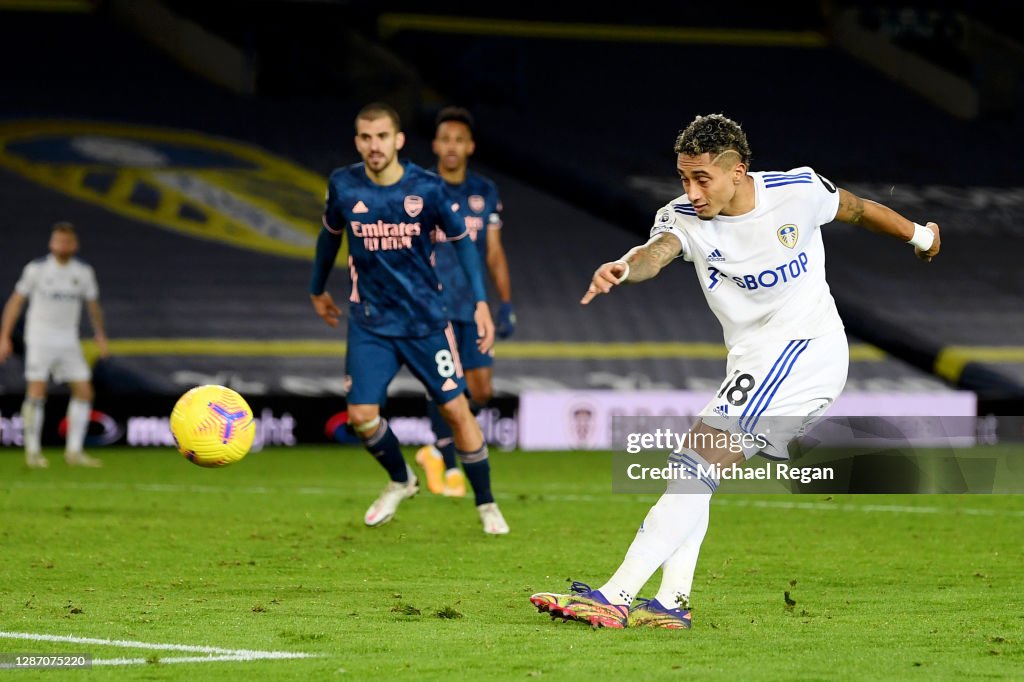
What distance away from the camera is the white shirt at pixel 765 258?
6.27 meters

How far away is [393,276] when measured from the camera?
370 inches

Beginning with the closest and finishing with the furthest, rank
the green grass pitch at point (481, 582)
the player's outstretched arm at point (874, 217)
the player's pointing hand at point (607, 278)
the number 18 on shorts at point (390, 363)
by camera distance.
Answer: the green grass pitch at point (481, 582) < the player's pointing hand at point (607, 278) < the player's outstretched arm at point (874, 217) < the number 18 on shorts at point (390, 363)

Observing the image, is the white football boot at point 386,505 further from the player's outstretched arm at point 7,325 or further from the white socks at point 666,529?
the player's outstretched arm at point 7,325

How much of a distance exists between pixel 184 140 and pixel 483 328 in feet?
45.6

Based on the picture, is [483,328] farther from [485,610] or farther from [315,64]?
[315,64]

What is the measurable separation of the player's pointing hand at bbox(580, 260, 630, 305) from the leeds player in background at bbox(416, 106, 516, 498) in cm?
544

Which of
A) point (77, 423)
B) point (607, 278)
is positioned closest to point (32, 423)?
point (77, 423)

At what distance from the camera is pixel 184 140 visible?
74.5 ft

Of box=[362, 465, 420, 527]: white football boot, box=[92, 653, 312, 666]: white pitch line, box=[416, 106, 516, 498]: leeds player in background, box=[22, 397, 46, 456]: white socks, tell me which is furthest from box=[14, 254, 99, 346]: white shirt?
box=[92, 653, 312, 666]: white pitch line

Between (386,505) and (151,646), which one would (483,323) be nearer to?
(386,505)

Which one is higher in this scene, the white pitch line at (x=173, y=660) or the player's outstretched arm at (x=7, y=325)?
the player's outstretched arm at (x=7, y=325)

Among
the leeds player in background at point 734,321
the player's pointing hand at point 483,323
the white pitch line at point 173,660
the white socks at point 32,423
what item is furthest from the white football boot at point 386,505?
the white socks at point 32,423

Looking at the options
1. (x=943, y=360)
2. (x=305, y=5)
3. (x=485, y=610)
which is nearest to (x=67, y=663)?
(x=485, y=610)

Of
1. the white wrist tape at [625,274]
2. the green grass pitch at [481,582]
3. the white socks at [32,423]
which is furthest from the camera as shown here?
the white socks at [32,423]
